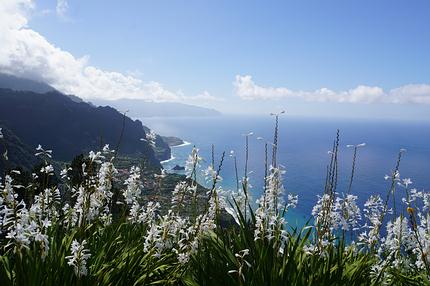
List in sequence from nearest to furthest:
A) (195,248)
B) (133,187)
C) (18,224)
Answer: (18,224) < (195,248) < (133,187)

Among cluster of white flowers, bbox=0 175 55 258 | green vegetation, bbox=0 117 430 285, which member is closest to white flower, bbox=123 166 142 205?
green vegetation, bbox=0 117 430 285

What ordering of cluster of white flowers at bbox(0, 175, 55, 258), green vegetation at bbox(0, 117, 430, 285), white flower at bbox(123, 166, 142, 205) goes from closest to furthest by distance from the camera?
cluster of white flowers at bbox(0, 175, 55, 258) → green vegetation at bbox(0, 117, 430, 285) → white flower at bbox(123, 166, 142, 205)

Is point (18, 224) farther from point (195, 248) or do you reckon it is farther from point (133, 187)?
point (133, 187)

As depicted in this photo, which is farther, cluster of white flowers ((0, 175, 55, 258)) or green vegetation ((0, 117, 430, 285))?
green vegetation ((0, 117, 430, 285))

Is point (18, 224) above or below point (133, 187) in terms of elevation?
above

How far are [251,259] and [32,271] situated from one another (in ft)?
8.24

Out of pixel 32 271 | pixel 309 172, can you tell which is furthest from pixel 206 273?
pixel 309 172

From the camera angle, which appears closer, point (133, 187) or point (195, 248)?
point (195, 248)

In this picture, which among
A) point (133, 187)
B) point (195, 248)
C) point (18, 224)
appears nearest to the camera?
point (18, 224)

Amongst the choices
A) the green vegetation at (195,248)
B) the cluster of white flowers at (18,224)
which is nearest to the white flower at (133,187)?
the green vegetation at (195,248)

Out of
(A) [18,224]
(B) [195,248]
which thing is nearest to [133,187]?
(B) [195,248]

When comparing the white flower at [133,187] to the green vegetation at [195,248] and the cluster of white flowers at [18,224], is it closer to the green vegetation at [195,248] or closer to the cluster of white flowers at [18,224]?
the green vegetation at [195,248]

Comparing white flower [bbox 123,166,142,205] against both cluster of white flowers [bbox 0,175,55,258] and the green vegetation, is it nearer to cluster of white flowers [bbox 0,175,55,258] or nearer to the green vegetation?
the green vegetation

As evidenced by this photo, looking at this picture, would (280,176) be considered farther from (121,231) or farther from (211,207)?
(121,231)
